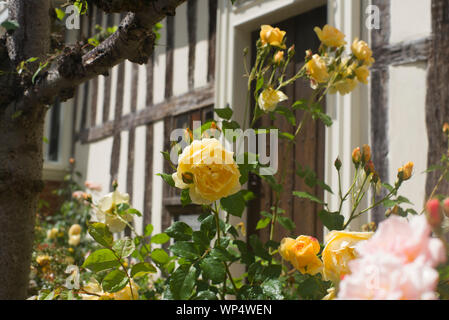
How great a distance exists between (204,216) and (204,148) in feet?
1.14

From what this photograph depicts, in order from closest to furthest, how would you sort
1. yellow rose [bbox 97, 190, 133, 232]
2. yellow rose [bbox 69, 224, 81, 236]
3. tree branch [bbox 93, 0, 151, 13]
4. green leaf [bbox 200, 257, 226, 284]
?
green leaf [bbox 200, 257, 226, 284], tree branch [bbox 93, 0, 151, 13], yellow rose [bbox 97, 190, 133, 232], yellow rose [bbox 69, 224, 81, 236]

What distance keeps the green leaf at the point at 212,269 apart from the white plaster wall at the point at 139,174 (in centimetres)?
391

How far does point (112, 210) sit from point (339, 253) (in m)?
0.84

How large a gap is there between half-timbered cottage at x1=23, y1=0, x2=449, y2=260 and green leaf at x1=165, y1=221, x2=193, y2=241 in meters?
1.01

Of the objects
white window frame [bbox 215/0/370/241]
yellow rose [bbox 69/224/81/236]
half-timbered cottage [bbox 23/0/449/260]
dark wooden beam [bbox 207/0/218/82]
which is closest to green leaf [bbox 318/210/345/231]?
half-timbered cottage [bbox 23/0/449/260]

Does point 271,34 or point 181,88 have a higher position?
point 181,88

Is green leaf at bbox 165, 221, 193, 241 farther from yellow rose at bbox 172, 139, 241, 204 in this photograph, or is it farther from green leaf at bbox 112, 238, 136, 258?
yellow rose at bbox 172, 139, 241, 204

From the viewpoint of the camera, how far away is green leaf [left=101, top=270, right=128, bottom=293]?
1.20 m

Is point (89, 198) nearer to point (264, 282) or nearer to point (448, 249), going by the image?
point (264, 282)

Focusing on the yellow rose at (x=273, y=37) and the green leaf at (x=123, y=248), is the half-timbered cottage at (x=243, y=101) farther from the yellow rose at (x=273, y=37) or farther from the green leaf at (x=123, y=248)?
the green leaf at (x=123, y=248)

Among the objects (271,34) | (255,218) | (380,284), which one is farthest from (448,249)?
(255,218)

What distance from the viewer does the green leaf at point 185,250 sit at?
3.84 ft

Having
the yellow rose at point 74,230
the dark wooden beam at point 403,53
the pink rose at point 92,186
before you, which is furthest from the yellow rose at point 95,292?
the pink rose at point 92,186

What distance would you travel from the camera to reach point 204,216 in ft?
4.13
